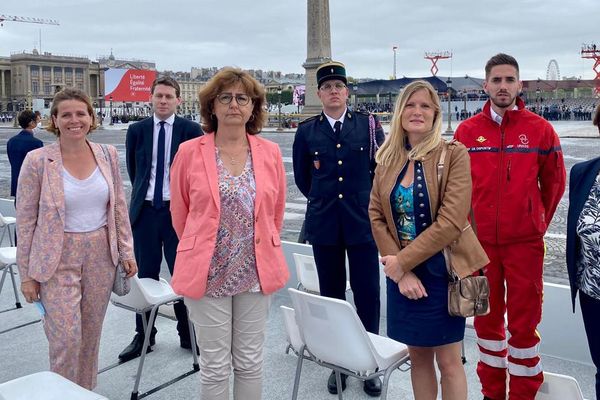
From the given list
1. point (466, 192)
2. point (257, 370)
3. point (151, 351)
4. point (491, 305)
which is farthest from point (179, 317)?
point (466, 192)

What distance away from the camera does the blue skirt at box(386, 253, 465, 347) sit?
2.46m

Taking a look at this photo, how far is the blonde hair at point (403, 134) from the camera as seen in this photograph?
8.30ft

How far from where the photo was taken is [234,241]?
2557mm

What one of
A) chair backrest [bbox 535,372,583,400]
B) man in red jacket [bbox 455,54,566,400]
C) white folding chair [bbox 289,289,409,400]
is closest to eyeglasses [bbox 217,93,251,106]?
white folding chair [bbox 289,289,409,400]

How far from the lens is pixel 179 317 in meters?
4.08

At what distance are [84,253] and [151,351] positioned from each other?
1401 mm

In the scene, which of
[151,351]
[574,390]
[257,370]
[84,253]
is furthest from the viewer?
[151,351]

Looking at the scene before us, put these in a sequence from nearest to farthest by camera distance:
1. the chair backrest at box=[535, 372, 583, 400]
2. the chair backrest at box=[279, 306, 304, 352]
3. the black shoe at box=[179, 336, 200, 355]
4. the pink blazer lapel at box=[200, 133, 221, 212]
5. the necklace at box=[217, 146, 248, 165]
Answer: the chair backrest at box=[535, 372, 583, 400] < the pink blazer lapel at box=[200, 133, 221, 212] < the necklace at box=[217, 146, 248, 165] < the chair backrest at box=[279, 306, 304, 352] < the black shoe at box=[179, 336, 200, 355]

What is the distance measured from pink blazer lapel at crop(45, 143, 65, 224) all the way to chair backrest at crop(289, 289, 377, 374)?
116 centimetres

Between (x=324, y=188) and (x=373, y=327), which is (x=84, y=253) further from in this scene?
(x=373, y=327)

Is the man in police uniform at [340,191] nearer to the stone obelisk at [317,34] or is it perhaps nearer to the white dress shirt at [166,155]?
the white dress shirt at [166,155]

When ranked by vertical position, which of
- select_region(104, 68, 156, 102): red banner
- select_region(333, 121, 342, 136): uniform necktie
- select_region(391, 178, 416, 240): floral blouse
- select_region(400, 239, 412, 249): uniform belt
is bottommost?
select_region(400, 239, 412, 249): uniform belt

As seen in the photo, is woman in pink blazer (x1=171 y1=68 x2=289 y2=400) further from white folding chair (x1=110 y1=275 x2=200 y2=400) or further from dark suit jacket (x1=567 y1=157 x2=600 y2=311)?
dark suit jacket (x1=567 y1=157 x2=600 y2=311)

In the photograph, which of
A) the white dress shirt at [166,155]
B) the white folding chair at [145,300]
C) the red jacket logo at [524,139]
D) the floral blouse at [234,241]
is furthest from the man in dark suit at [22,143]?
the red jacket logo at [524,139]
